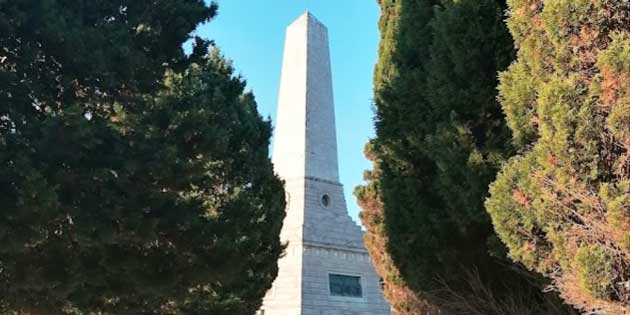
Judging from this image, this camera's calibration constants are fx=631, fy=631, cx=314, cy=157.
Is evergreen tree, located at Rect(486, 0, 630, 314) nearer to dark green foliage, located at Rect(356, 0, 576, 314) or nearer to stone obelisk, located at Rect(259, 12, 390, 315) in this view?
dark green foliage, located at Rect(356, 0, 576, 314)

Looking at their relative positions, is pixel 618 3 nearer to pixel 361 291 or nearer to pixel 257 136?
pixel 257 136

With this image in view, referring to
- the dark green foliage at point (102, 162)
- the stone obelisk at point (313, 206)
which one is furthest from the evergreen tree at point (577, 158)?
the stone obelisk at point (313, 206)

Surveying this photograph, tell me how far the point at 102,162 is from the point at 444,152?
2.96 meters

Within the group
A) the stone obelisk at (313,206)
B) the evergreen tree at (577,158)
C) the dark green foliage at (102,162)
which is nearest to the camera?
the evergreen tree at (577,158)

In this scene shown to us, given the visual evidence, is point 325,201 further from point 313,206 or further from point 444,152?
point 444,152

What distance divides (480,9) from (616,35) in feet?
7.16

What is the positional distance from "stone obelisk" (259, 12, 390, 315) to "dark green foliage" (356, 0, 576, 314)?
27.0ft

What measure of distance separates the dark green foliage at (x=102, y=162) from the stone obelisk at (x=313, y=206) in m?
7.80

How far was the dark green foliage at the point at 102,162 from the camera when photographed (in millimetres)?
5203

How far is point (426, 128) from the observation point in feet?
19.5

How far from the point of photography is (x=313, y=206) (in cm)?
1559

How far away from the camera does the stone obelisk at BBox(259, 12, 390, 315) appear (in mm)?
14805

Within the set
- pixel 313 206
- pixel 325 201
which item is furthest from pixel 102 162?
pixel 325 201

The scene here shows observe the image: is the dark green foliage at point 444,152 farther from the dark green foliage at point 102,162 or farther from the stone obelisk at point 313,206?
the stone obelisk at point 313,206
